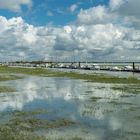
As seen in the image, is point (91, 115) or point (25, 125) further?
point (91, 115)

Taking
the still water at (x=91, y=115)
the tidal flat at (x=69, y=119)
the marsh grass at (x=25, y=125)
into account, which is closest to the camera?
the marsh grass at (x=25, y=125)

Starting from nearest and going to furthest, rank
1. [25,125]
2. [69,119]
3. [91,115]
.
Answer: [25,125] < [69,119] < [91,115]

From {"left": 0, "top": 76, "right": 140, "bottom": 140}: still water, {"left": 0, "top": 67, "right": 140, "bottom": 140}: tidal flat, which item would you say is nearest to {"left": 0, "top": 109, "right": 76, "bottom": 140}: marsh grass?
{"left": 0, "top": 67, "right": 140, "bottom": 140}: tidal flat

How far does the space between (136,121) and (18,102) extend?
41.5 feet

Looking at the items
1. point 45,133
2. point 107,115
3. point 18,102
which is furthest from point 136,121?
point 18,102

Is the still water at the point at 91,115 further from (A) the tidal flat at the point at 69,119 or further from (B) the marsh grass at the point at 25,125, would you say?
(B) the marsh grass at the point at 25,125

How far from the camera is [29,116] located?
2406 cm

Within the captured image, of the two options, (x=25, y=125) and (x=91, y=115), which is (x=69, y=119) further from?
(x=25, y=125)

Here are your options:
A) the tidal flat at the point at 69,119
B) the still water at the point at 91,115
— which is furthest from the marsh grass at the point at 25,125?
the still water at the point at 91,115

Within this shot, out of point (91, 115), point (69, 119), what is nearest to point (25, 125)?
point (69, 119)

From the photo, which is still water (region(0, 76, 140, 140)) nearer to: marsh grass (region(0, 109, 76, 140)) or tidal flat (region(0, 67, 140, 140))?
tidal flat (region(0, 67, 140, 140))

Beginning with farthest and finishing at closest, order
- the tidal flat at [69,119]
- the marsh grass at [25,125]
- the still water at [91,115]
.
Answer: the still water at [91,115], the tidal flat at [69,119], the marsh grass at [25,125]

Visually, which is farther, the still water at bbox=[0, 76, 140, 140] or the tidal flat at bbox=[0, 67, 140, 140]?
the still water at bbox=[0, 76, 140, 140]

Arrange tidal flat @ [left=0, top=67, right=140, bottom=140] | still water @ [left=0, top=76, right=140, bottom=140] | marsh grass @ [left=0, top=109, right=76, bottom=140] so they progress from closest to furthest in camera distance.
A: marsh grass @ [left=0, top=109, right=76, bottom=140] → tidal flat @ [left=0, top=67, right=140, bottom=140] → still water @ [left=0, top=76, right=140, bottom=140]
